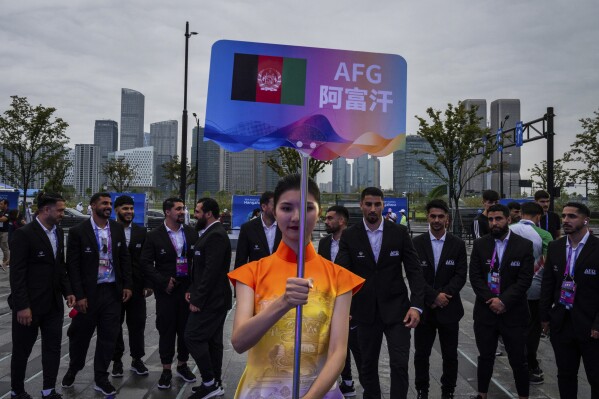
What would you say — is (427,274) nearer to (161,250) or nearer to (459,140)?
(161,250)

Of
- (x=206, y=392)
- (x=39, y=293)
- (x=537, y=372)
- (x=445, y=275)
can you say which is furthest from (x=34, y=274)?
(x=537, y=372)

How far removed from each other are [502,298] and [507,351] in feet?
1.70

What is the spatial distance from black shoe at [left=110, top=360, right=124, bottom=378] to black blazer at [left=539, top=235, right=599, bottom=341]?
449cm

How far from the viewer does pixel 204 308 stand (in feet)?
18.0

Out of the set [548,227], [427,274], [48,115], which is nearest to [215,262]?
[427,274]

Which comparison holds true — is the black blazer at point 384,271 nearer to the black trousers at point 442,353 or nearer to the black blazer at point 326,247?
the black trousers at point 442,353

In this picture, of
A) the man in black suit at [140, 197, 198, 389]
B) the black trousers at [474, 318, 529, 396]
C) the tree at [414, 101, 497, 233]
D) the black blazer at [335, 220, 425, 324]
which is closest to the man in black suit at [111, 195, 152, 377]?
the man in black suit at [140, 197, 198, 389]

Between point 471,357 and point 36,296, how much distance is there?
5161mm

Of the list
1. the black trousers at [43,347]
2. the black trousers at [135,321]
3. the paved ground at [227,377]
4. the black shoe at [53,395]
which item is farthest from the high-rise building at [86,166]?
the black shoe at [53,395]

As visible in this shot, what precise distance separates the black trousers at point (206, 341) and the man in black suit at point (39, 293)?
1235mm

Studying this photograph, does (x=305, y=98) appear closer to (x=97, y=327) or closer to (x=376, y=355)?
(x=376, y=355)

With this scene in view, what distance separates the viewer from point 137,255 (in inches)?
252

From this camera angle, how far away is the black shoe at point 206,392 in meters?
5.25

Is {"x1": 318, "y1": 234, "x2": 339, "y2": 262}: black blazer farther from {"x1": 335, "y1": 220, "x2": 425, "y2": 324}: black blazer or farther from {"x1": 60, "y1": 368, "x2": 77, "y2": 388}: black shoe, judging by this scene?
{"x1": 60, "y1": 368, "x2": 77, "y2": 388}: black shoe
